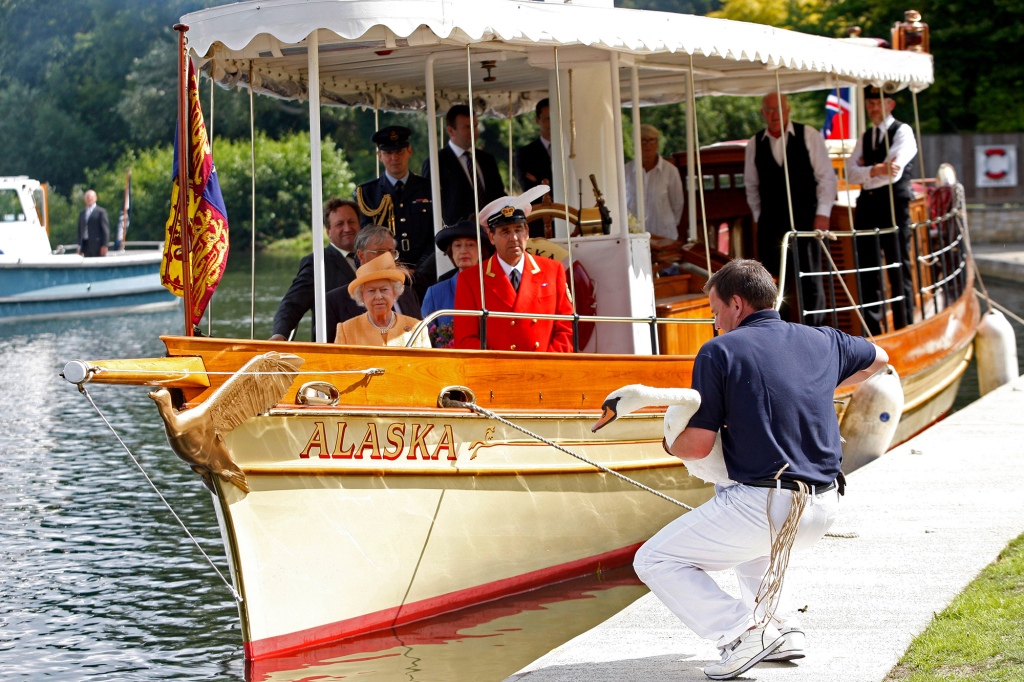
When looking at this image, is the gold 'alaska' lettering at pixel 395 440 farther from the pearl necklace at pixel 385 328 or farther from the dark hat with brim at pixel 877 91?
the dark hat with brim at pixel 877 91

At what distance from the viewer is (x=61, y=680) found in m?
6.71

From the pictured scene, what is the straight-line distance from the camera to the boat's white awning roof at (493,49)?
6.25m

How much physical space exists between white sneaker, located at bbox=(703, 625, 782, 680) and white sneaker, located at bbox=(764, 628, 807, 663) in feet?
0.42

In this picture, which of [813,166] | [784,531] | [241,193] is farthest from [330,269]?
[241,193]

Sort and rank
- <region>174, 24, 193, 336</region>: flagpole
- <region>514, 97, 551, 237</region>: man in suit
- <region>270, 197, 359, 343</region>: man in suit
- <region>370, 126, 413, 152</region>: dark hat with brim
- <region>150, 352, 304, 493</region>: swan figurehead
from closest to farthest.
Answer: <region>150, 352, 304, 493</region>: swan figurehead < <region>174, 24, 193, 336</region>: flagpole < <region>270, 197, 359, 343</region>: man in suit < <region>370, 126, 413, 152</region>: dark hat with brim < <region>514, 97, 551, 237</region>: man in suit

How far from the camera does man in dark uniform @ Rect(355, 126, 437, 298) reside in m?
8.56

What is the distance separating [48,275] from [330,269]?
1950 cm

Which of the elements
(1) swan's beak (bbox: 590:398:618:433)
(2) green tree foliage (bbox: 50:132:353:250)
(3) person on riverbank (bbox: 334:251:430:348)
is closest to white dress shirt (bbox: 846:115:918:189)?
(3) person on riverbank (bbox: 334:251:430:348)

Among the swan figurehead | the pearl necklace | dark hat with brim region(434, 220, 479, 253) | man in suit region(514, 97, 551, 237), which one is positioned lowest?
the swan figurehead

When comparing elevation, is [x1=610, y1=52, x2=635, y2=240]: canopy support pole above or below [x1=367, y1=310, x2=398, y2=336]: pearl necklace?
above

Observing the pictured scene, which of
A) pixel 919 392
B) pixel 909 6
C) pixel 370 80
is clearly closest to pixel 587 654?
pixel 370 80

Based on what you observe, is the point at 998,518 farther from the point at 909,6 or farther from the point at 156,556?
the point at 909,6

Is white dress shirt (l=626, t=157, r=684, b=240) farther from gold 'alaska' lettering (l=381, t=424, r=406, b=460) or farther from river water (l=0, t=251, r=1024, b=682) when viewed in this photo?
gold 'alaska' lettering (l=381, t=424, r=406, b=460)

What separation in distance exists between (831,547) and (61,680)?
3.89m
